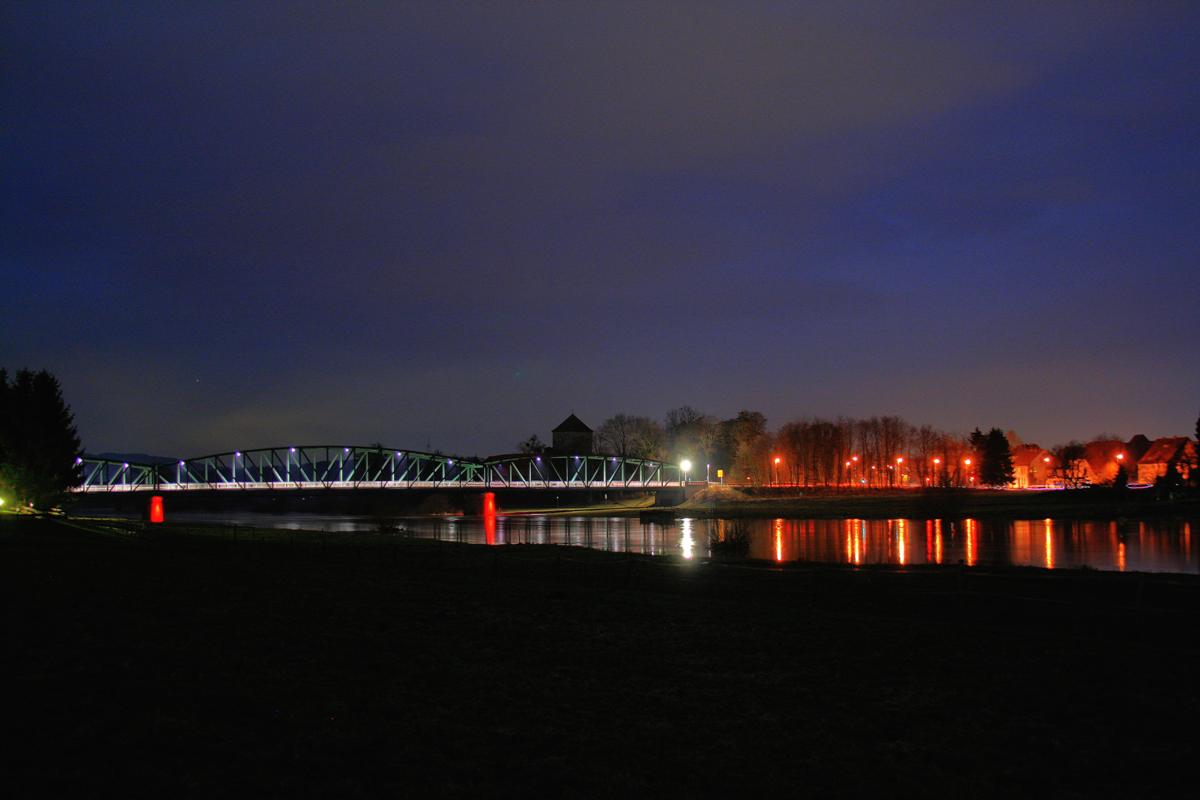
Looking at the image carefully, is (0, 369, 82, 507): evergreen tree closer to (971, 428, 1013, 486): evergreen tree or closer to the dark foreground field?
the dark foreground field

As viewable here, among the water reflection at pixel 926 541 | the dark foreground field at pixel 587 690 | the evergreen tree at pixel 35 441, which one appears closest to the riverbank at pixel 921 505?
the water reflection at pixel 926 541

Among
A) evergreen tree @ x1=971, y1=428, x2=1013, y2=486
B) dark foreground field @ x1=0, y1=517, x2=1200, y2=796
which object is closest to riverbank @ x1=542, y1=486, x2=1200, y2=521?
evergreen tree @ x1=971, y1=428, x2=1013, y2=486

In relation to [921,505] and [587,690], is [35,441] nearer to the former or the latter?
[587,690]

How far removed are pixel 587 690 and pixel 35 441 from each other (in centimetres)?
7470

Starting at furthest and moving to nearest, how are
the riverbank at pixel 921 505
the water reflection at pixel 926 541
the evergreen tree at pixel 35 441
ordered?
the riverbank at pixel 921 505 → the evergreen tree at pixel 35 441 → the water reflection at pixel 926 541

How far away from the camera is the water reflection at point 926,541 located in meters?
49.3

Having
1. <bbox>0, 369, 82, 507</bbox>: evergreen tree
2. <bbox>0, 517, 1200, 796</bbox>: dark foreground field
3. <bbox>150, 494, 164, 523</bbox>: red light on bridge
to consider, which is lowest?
<bbox>150, 494, 164, 523</bbox>: red light on bridge

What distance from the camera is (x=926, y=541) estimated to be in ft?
211

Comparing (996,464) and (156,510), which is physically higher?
(996,464)

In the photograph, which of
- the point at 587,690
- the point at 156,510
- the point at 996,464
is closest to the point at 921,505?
the point at 996,464

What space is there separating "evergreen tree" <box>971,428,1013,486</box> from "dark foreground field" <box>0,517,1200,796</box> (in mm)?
155288

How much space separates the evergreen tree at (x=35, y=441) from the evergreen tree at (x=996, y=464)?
152m

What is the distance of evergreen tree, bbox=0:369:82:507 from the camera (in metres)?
69.2

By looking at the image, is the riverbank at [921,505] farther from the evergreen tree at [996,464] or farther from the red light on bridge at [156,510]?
the red light on bridge at [156,510]
